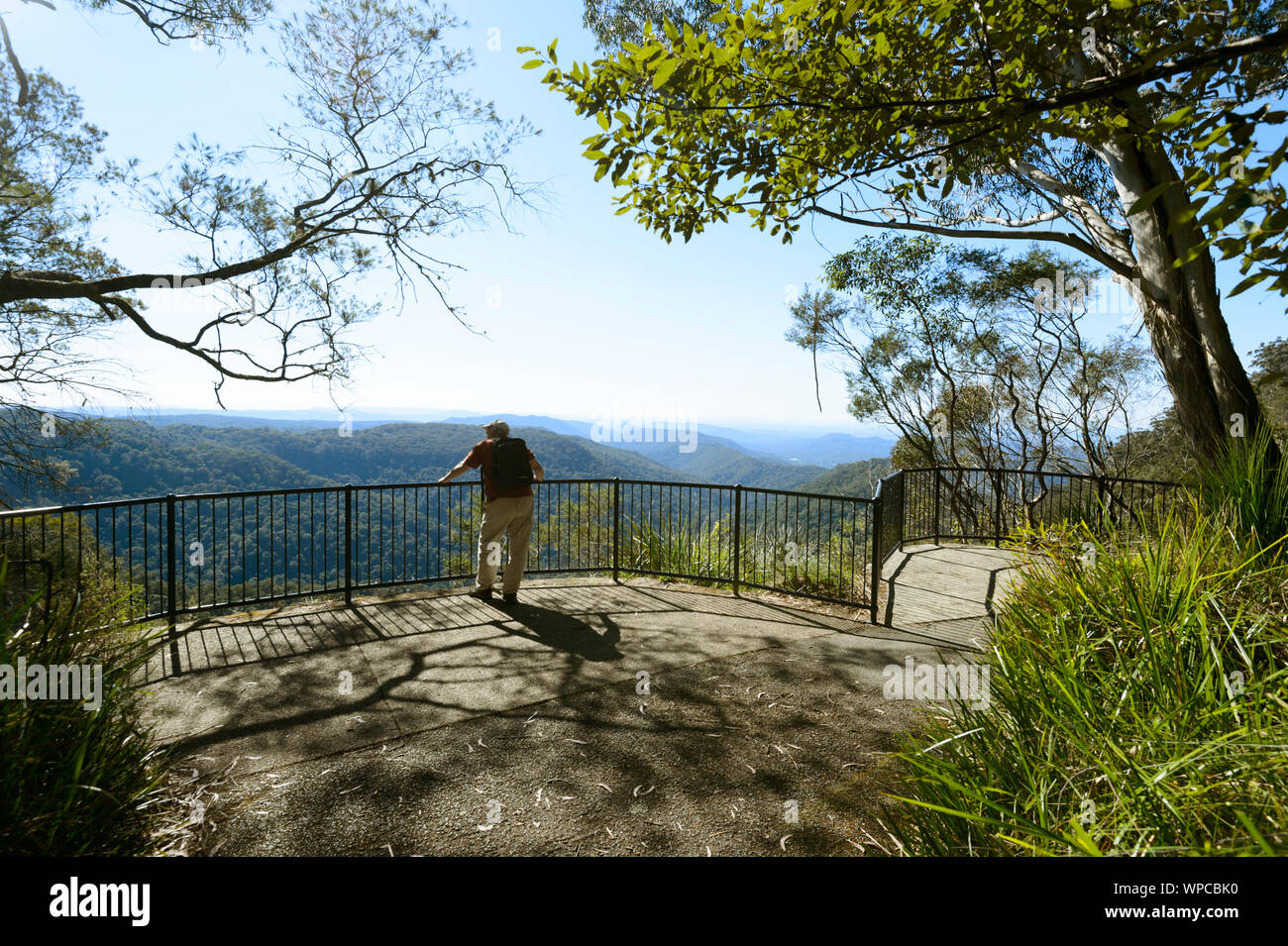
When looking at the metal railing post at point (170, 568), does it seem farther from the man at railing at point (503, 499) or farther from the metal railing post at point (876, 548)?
the metal railing post at point (876, 548)

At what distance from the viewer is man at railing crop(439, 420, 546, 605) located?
7094 mm

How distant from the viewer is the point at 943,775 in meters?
2.16

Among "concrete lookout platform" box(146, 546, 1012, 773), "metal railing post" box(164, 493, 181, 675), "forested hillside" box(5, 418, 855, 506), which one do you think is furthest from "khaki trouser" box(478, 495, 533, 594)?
"forested hillside" box(5, 418, 855, 506)

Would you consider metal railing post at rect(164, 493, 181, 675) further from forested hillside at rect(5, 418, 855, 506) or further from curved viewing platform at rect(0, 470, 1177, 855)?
forested hillside at rect(5, 418, 855, 506)

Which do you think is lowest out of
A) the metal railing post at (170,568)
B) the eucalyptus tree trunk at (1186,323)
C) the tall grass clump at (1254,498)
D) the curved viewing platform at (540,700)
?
the curved viewing platform at (540,700)

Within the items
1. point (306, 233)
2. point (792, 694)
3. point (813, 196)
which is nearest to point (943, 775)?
point (792, 694)

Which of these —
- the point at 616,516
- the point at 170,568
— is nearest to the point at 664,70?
the point at 616,516

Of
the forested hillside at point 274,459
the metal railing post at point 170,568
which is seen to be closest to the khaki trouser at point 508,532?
the metal railing post at point 170,568

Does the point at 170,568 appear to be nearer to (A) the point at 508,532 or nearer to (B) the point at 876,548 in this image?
(A) the point at 508,532

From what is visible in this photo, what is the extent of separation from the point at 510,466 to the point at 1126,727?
→ 6052mm

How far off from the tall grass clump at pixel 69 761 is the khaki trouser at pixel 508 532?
164 inches

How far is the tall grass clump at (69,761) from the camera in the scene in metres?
2.03

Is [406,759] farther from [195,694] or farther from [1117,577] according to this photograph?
[1117,577]

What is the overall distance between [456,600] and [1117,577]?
6336 mm
